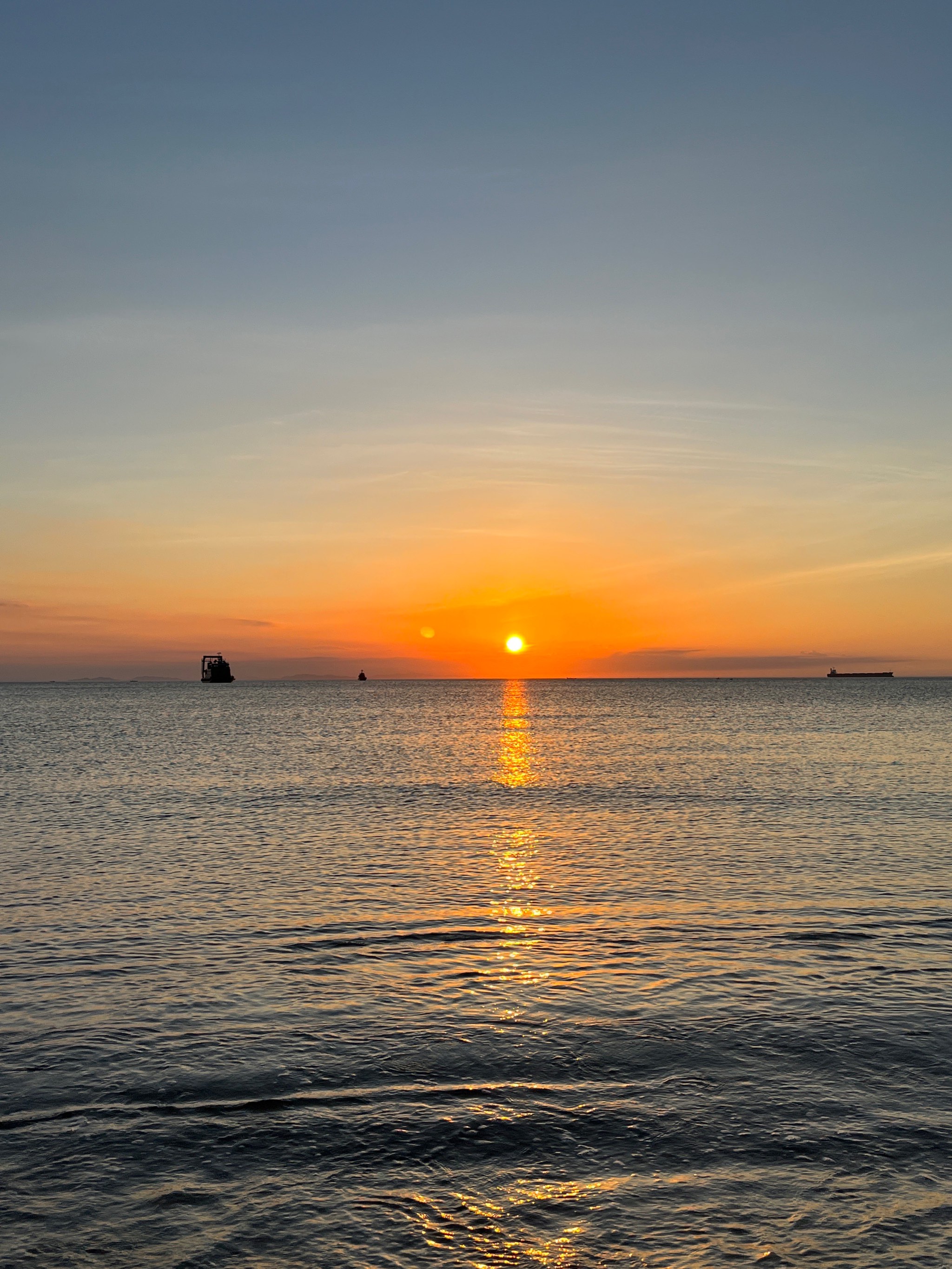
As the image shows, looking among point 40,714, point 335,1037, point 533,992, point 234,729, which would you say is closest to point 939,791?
point 533,992

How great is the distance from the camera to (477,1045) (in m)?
13.5

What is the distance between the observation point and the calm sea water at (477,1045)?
8.94 metres

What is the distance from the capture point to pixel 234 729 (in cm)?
11000

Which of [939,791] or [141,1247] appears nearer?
[141,1247]

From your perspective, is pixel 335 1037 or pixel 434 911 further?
pixel 434 911

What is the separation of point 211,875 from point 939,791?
112 ft

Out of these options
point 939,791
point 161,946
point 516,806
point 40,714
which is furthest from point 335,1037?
point 40,714

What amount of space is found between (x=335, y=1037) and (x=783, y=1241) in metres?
6.89

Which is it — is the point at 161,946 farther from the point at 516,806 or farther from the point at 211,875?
the point at 516,806

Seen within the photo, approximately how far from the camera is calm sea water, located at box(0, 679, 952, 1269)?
894 cm

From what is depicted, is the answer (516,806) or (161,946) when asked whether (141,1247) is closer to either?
(161,946)

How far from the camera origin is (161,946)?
19.0 meters

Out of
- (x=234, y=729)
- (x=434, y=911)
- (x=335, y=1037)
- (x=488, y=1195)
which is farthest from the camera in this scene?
(x=234, y=729)

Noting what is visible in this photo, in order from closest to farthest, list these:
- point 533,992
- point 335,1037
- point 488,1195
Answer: point 488,1195, point 335,1037, point 533,992
